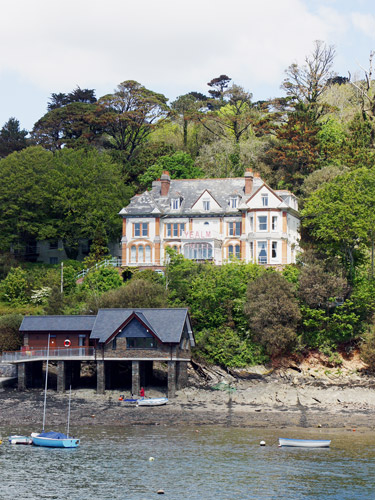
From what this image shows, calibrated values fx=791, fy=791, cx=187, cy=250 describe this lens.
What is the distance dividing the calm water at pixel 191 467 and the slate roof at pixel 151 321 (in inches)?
443

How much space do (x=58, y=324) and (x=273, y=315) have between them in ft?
60.2

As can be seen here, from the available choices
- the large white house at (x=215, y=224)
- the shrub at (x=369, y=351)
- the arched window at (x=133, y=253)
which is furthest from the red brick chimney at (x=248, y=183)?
the shrub at (x=369, y=351)

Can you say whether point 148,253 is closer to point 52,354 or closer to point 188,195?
point 188,195

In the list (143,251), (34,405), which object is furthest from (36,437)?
(143,251)

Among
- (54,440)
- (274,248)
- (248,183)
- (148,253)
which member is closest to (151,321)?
(54,440)

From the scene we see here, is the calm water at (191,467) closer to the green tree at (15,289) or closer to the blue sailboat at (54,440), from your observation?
the blue sailboat at (54,440)

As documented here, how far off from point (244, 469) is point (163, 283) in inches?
1372

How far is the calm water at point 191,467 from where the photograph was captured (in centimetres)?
4169

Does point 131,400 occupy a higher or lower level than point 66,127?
lower

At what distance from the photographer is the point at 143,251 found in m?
88.1

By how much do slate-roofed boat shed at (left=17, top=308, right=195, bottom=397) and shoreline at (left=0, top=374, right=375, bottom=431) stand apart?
1.82 metres

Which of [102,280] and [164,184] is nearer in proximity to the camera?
[102,280]

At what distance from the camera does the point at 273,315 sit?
67.4m

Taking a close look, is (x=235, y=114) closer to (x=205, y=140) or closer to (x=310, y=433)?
(x=205, y=140)
